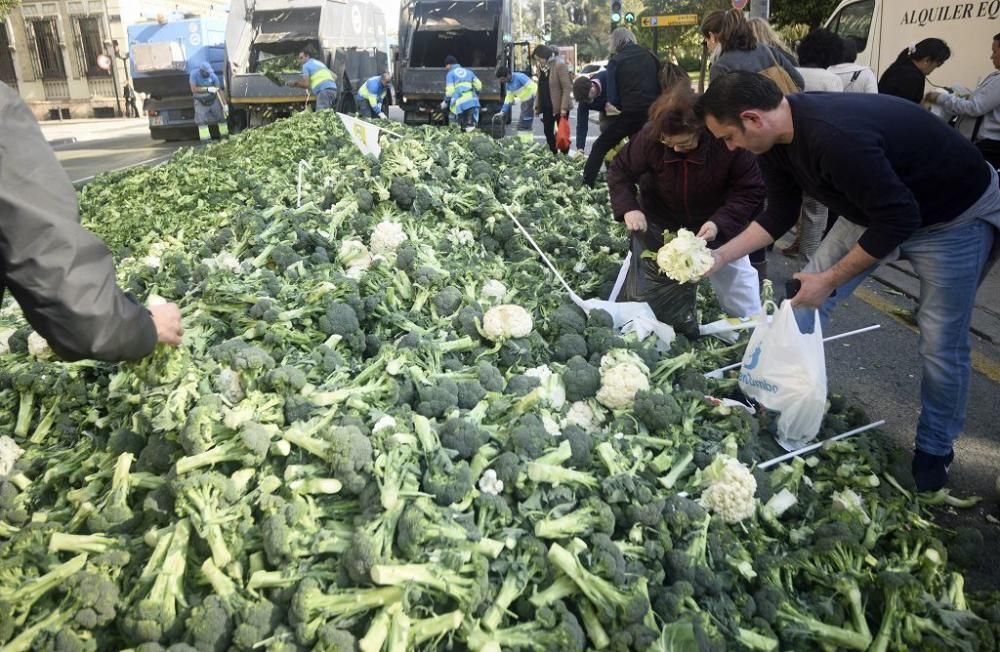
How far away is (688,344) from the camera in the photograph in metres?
4.00

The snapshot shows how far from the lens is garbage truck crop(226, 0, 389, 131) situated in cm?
1560

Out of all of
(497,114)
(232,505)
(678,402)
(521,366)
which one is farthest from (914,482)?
(497,114)

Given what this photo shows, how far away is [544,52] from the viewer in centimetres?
1244

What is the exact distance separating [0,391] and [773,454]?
3.86m

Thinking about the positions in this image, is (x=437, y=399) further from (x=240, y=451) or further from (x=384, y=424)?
(x=240, y=451)

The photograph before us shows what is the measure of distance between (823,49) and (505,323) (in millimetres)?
4914

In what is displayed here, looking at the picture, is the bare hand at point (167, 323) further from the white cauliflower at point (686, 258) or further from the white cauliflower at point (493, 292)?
the white cauliflower at point (686, 258)

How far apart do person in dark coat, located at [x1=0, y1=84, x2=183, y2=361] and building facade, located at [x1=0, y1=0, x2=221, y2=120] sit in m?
35.2

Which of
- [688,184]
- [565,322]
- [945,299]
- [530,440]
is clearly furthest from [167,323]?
[945,299]

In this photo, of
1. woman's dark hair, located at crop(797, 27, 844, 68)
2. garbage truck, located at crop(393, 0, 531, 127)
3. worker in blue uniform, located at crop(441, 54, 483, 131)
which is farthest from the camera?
garbage truck, located at crop(393, 0, 531, 127)

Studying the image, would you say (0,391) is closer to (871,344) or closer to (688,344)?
(688,344)

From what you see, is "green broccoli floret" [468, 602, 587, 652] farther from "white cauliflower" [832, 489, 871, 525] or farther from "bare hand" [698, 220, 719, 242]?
"bare hand" [698, 220, 719, 242]

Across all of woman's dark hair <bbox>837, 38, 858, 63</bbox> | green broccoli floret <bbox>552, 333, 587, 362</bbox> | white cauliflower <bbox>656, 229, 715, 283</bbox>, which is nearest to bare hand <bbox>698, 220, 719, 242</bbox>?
white cauliflower <bbox>656, 229, 715, 283</bbox>

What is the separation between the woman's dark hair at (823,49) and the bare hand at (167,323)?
6309 mm
